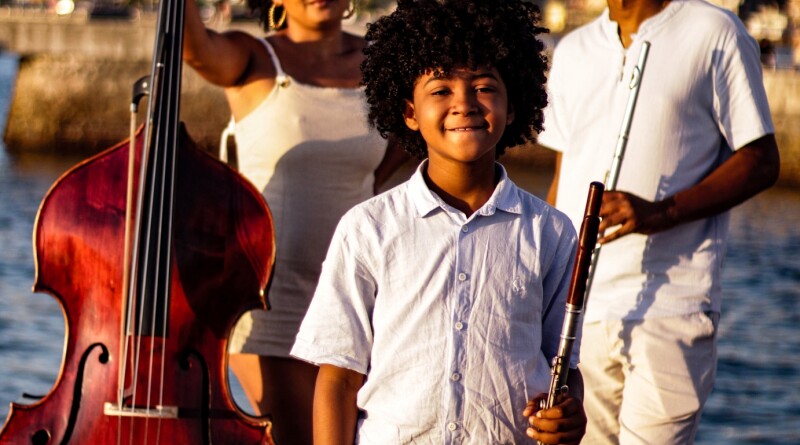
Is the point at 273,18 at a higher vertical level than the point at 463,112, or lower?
higher

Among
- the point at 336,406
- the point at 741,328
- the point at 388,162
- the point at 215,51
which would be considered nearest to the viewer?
the point at 336,406

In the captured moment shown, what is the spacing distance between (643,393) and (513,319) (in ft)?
3.62

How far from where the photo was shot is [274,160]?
3.97 metres

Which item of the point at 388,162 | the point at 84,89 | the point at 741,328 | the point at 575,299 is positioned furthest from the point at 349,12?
the point at 84,89

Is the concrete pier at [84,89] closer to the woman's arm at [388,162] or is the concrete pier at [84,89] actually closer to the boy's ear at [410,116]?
the woman's arm at [388,162]

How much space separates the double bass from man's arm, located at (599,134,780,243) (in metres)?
0.81

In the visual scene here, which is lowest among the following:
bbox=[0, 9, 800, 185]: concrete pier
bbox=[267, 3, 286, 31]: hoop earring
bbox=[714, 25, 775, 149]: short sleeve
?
bbox=[714, 25, 775, 149]: short sleeve

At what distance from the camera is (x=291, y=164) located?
3.96 metres

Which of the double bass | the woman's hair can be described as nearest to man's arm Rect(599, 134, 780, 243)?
the woman's hair

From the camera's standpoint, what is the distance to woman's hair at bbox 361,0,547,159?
108 inches

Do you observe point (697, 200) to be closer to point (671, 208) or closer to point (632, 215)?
point (671, 208)

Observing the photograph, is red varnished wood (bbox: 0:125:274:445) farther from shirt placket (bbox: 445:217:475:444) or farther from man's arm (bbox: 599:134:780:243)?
shirt placket (bbox: 445:217:475:444)

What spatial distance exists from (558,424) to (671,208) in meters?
1.15

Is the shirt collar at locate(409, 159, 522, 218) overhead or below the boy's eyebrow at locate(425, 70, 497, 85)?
below
